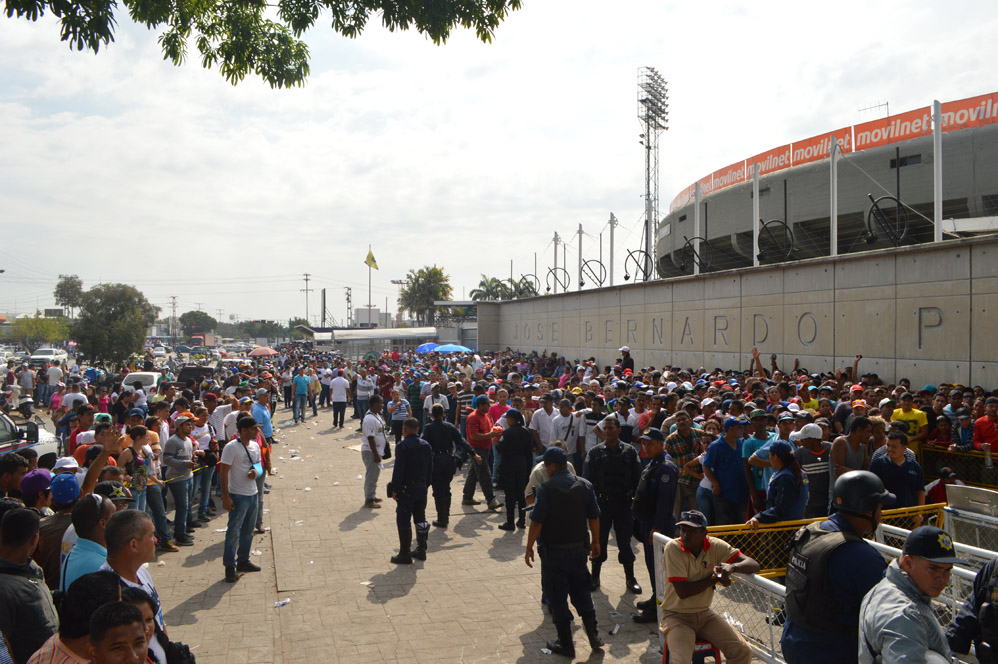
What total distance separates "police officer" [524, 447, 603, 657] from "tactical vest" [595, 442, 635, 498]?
1.14 meters

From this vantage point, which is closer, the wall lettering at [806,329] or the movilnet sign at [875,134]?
the wall lettering at [806,329]

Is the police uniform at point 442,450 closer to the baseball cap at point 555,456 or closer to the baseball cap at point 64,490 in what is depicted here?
the baseball cap at point 555,456

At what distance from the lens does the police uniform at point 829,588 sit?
10.6 feet

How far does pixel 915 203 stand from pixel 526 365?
15.6 meters

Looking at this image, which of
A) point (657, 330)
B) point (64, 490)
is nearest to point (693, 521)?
point (64, 490)

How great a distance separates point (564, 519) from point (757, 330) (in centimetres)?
1427

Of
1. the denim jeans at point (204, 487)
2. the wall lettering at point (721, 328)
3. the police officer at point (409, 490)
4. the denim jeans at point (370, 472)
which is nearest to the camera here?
the police officer at point (409, 490)

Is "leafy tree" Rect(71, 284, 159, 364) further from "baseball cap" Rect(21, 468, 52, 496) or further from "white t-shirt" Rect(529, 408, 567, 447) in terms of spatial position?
"baseball cap" Rect(21, 468, 52, 496)

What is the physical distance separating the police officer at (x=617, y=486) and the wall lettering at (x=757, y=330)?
1241 centimetres

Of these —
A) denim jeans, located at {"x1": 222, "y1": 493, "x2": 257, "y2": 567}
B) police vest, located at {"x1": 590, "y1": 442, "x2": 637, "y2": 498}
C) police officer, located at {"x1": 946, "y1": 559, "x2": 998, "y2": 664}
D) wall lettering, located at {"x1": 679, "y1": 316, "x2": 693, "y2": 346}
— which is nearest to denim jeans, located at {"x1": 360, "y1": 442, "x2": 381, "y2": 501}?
denim jeans, located at {"x1": 222, "y1": 493, "x2": 257, "y2": 567}

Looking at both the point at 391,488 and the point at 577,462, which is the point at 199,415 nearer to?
the point at 391,488

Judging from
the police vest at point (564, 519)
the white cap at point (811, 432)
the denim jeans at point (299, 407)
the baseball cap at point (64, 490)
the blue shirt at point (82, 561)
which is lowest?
the denim jeans at point (299, 407)

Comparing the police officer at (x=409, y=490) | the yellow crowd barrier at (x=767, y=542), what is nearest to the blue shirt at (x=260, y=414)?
the police officer at (x=409, y=490)

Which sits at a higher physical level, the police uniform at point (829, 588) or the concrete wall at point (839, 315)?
the concrete wall at point (839, 315)
